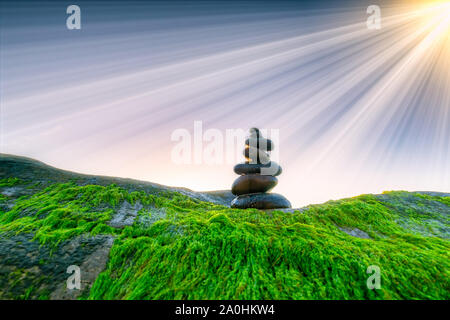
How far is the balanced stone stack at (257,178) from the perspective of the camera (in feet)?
25.0

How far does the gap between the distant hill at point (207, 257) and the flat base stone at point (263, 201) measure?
7.79 ft

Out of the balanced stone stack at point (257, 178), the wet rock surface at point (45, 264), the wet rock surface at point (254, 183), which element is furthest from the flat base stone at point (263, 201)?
the wet rock surface at point (45, 264)

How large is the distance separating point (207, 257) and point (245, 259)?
68 centimetres

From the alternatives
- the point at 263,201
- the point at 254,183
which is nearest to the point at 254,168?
the point at 254,183

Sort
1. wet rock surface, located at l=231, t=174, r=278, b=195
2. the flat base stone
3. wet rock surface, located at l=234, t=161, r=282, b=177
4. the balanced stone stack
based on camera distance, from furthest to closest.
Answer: wet rock surface, located at l=234, t=161, r=282, b=177
wet rock surface, located at l=231, t=174, r=278, b=195
the balanced stone stack
the flat base stone

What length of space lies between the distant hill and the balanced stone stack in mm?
2493

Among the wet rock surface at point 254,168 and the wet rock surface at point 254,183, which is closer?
the wet rock surface at point 254,183

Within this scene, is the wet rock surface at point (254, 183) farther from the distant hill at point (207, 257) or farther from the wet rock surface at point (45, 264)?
the wet rock surface at point (45, 264)

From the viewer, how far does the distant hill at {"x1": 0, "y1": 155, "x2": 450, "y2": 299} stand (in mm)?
2430

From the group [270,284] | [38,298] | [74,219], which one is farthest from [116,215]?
[270,284]

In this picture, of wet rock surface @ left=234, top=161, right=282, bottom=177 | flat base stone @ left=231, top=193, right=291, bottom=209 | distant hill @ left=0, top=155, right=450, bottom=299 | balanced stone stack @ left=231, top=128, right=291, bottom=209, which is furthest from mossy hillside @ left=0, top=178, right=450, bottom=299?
wet rock surface @ left=234, top=161, right=282, bottom=177

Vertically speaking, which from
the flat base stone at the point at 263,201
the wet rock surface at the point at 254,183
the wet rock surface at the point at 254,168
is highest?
the wet rock surface at the point at 254,168

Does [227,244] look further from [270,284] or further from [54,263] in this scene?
[54,263]

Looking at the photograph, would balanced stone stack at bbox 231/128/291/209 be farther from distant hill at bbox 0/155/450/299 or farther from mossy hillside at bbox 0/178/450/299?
mossy hillside at bbox 0/178/450/299
